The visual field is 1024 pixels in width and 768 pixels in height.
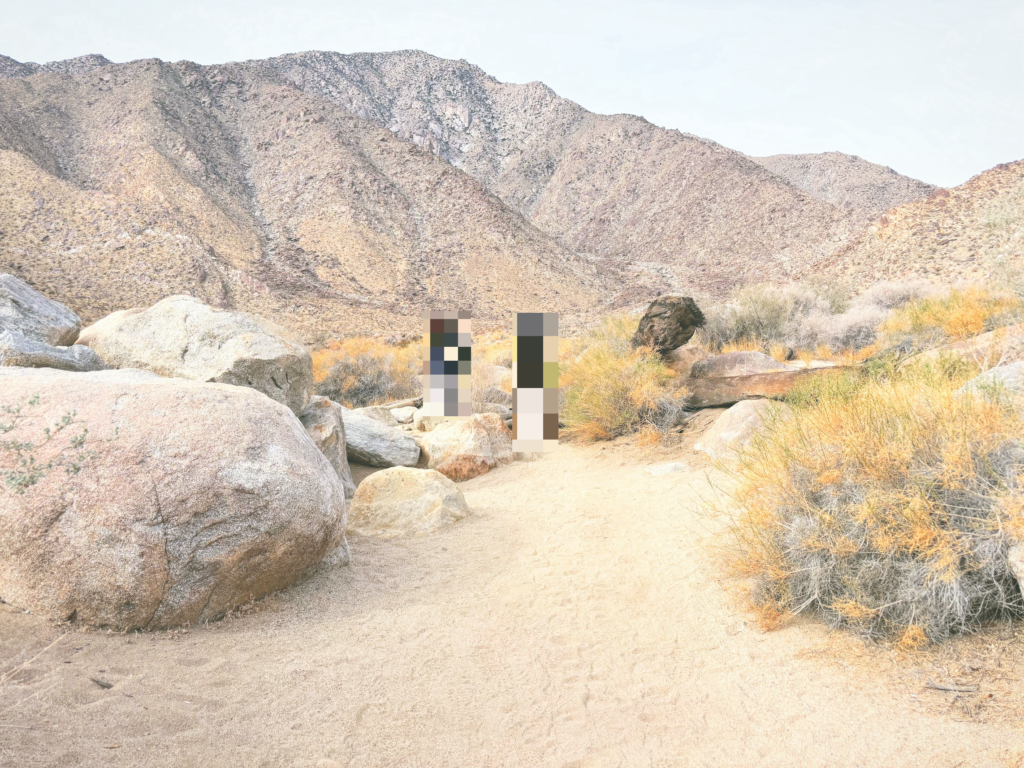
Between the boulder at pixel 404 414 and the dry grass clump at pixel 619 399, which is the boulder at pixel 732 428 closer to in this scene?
the dry grass clump at pixel 619 399

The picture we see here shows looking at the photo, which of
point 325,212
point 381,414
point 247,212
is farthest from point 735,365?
point 247,212

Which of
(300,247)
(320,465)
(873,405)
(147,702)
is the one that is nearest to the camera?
(147,702)

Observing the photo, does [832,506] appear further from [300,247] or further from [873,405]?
[300,247]

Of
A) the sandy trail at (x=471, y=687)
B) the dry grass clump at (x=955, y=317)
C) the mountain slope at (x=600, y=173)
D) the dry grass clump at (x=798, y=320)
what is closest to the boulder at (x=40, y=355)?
the sandy trail at (x=471, y=687)

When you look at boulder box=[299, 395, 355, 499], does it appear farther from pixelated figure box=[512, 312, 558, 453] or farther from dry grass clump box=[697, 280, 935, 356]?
dry grass clump box=[697, 280, 935, 356]

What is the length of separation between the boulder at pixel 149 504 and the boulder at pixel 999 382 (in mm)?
4239

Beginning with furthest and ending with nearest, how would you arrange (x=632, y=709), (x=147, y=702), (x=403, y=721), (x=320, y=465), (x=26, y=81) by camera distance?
1. (x=26, y=81)
2. (x=320, y=465)
3. (x=632, y=709)
4. (x=403, y=721)
5. (x=147, y=702)

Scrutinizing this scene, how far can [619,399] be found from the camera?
873 cm

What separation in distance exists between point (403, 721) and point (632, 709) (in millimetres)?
1144

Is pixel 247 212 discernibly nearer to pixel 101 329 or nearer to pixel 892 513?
pixel 101 329

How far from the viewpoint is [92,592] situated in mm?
3195

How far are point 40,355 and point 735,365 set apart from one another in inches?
312

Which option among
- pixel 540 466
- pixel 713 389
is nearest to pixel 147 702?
pixel 540 466

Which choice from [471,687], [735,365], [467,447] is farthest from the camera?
[735,365]
